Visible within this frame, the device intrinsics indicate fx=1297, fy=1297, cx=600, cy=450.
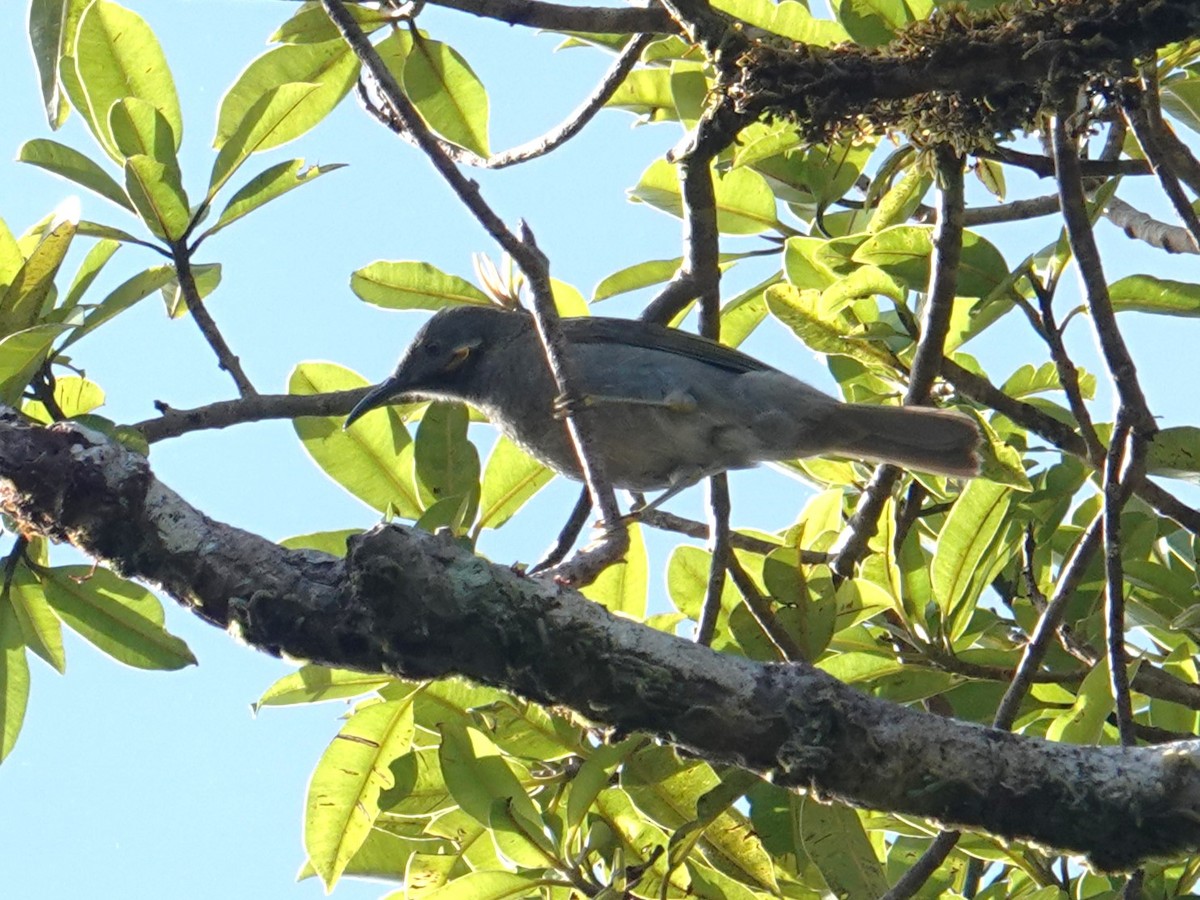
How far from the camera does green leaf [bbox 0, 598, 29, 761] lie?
12.5ft

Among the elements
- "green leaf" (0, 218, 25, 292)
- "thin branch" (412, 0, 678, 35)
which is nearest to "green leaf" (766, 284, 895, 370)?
"thin branch" (412, 0, 678, 35)

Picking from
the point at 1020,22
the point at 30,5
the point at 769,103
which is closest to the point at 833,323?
the point at 769,103

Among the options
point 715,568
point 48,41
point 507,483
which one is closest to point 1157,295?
point 715,568

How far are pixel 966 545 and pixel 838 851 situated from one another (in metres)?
1.07

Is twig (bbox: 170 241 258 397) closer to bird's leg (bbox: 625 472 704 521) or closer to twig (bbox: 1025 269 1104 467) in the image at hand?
bird's leg (bbox: 625 472 704 521)

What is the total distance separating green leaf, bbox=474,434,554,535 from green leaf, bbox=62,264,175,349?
1.26m

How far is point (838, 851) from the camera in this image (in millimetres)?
3352

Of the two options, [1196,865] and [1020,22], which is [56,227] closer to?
[1020,22]

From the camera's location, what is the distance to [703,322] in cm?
468

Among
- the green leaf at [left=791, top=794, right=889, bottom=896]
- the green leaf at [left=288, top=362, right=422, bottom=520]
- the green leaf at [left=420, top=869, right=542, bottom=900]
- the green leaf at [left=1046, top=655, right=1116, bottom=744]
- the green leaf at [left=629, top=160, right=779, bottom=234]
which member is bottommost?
the green leaf at [left=420, top=869, right=542, bottom=900]

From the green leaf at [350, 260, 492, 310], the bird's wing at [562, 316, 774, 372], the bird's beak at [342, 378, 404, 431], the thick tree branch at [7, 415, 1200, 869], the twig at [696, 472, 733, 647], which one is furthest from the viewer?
the bird's wing at [562, 316, 774, 372]

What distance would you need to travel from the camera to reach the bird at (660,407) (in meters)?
4.83

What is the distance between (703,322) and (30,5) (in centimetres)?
250

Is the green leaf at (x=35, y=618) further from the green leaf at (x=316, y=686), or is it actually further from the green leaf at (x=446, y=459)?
the green leaf at (x=446, y=459)
